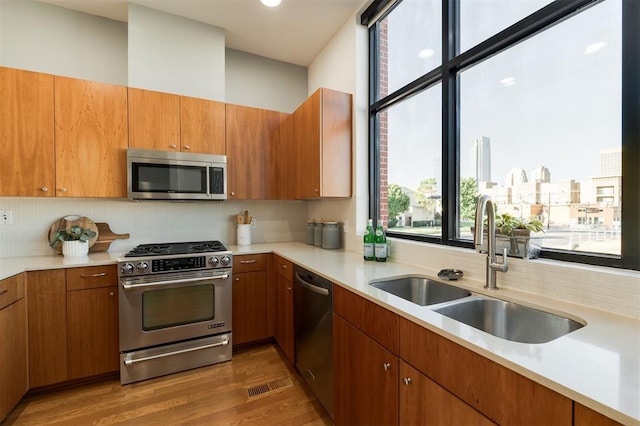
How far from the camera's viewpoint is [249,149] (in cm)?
292

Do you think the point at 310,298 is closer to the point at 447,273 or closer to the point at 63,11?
the point at 447,273

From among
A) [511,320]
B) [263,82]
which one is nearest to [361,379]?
[511,320]

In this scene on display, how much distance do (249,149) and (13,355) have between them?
223cm

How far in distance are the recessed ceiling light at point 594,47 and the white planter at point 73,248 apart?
338 cm

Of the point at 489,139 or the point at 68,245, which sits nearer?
the point at 489,139

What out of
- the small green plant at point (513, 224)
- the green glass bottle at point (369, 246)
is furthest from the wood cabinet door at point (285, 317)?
the small green plant at point (513, 224)

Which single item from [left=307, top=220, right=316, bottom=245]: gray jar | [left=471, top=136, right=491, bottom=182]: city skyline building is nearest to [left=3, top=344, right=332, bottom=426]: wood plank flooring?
[left=307, top=220, right=316, bottom=245]: gray jar

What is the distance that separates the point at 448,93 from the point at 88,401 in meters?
3.13

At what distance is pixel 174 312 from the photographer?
2266mm

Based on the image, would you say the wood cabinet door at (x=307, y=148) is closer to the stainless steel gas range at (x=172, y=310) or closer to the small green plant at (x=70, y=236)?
the stainless steel gas range at (x=172, y=310)

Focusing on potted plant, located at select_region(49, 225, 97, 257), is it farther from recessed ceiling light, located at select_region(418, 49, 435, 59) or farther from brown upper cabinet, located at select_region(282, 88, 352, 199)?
recessed ceiling light, located at select_region(418, 49, 435, 59)

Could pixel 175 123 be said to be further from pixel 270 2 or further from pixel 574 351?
pixel 574 351

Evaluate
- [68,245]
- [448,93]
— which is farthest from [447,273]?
[68,245]

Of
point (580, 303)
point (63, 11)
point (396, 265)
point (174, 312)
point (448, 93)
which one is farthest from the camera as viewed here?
point (63, 11)
